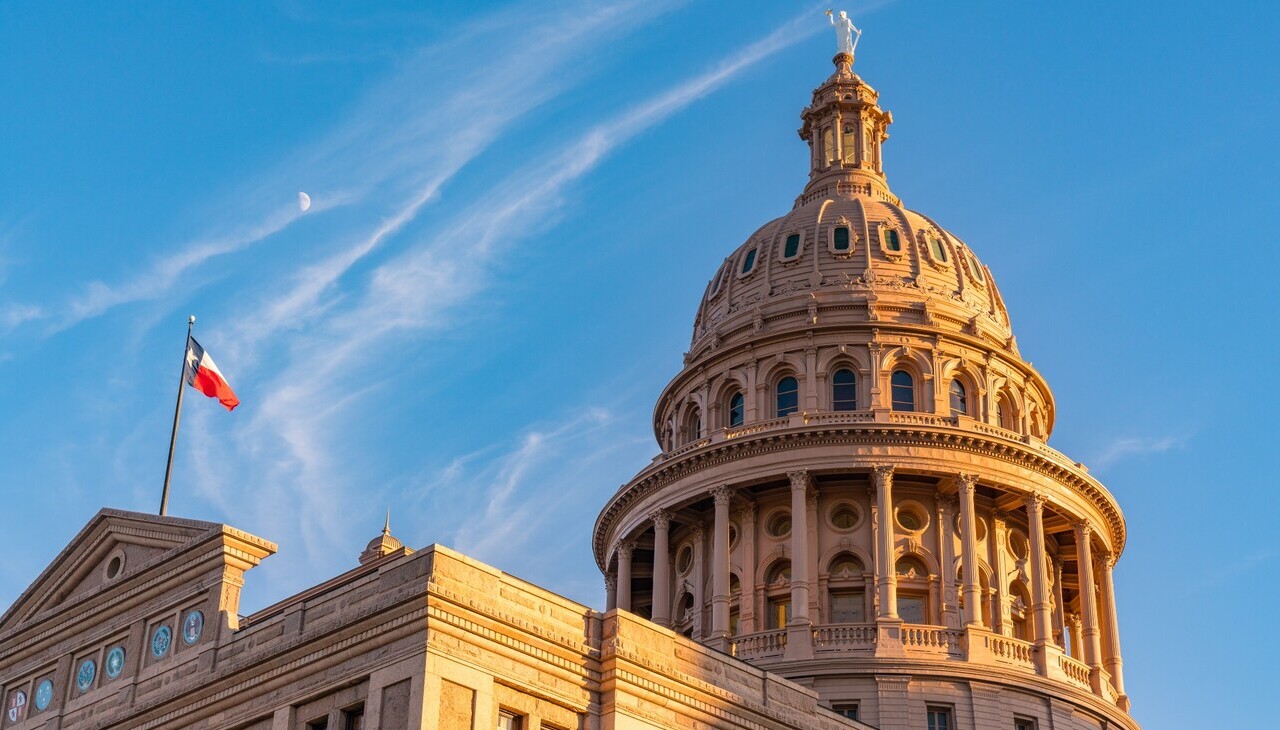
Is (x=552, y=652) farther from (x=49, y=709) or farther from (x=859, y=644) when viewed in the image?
(x=859, y=644)

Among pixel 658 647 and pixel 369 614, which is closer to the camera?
pixel 369 614

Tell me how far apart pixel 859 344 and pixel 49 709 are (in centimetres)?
3853

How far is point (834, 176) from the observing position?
90.7 metres

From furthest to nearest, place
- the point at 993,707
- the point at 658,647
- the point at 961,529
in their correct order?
the point at 961,529
the point at 993,707
the point at 658,647

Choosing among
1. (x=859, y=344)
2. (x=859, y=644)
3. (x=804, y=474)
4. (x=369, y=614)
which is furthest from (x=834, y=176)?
(x=369, y=614)

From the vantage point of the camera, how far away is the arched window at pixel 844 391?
259 feet

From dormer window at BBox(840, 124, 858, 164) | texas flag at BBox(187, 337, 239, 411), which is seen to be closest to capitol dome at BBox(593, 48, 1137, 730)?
dormer window at BBox(840, 124, 858, 164)

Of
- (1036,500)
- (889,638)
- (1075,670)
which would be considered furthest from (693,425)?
(1075,670)

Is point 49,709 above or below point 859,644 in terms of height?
below

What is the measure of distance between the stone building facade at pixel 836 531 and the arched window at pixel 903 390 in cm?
14

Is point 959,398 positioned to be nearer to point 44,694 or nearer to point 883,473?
point 883,473

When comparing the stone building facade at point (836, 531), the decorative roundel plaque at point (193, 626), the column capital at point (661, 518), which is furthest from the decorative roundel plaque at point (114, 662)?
the column capital at point (661, 518)

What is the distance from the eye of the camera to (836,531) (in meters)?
76.4

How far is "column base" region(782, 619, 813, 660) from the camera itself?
71.5 m
